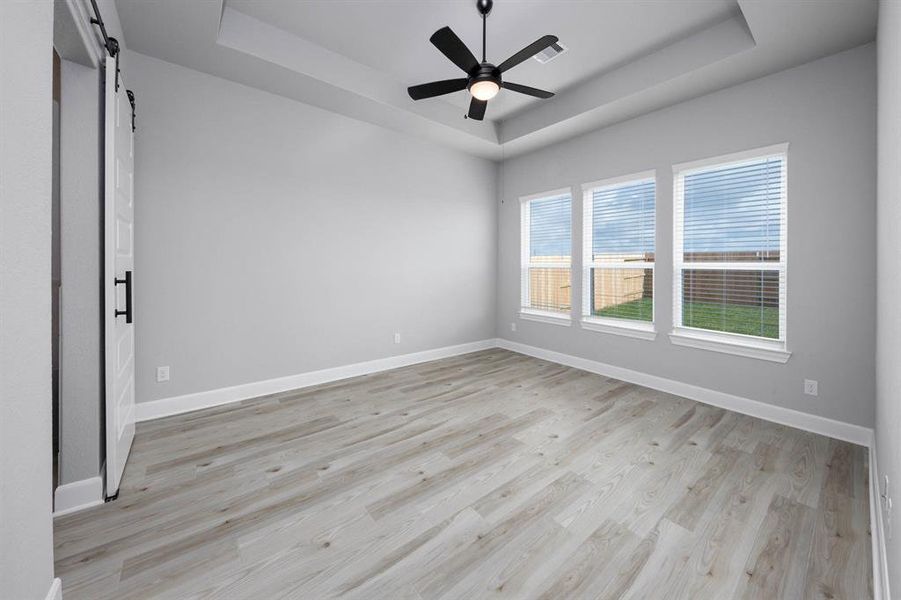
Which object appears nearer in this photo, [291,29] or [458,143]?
[291,29]

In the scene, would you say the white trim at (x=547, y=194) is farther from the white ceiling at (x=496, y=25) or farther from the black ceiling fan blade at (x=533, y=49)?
the black ceiling fan blade at (x=533, y=49)

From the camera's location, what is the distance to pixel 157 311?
3.07 m

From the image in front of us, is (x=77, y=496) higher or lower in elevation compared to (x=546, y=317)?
lower

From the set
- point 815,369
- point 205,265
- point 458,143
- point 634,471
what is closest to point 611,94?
point 458,143

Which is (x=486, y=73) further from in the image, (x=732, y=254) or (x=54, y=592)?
(x=54, y=592)

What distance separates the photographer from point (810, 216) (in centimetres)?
291

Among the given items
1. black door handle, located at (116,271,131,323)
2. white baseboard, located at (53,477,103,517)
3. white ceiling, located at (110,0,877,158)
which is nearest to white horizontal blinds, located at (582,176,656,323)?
white ceiling, located at (110,0,877,158)

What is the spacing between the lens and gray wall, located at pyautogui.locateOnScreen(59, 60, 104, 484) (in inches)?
73.3

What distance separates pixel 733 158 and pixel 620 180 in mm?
1054

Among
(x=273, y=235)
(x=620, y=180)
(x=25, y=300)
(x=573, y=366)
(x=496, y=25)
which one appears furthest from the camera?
(x=573, y=366)

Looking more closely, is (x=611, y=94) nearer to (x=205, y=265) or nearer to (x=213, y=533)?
(x=205, y=265)

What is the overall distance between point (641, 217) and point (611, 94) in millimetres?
1303

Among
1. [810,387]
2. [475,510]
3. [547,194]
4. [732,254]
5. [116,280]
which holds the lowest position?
[475,510]

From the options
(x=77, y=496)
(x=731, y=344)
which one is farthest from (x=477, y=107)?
(x=77, y=496)
